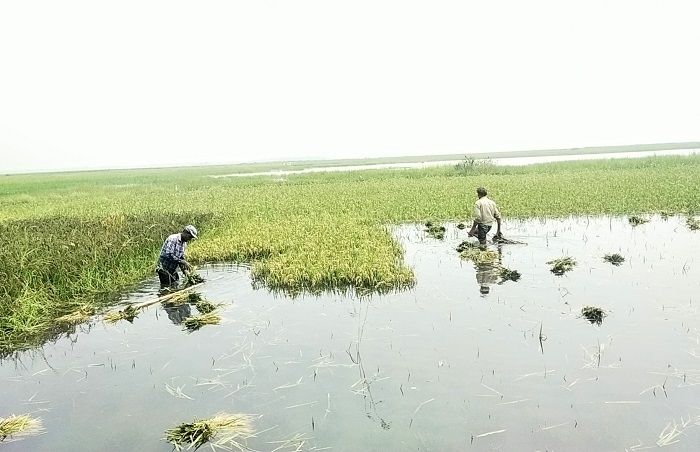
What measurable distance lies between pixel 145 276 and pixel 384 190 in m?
16.5

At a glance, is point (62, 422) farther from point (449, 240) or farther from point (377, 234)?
point (449, 240)

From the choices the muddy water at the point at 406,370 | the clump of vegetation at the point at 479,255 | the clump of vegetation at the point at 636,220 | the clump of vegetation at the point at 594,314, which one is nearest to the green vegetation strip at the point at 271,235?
the muddy water at the point at 406,370

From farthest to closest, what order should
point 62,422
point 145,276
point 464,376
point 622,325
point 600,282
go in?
1. point 145,276
2. point 600,282
3. point 622,325
4. point 464,376
5. point 62,422

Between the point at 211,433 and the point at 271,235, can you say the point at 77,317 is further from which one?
the point at 271,235

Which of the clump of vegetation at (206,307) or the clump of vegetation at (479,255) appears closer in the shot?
the clump of vegetation at (206,307)

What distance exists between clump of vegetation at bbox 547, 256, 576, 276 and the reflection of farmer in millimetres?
1141

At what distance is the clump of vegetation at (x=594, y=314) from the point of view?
679 cm

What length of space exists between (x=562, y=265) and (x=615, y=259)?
61.0 inches

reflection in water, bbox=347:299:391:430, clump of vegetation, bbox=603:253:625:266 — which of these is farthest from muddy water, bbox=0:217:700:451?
clump of vegetation, bbox=603:253:625:266

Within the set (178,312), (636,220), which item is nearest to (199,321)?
(178,312)

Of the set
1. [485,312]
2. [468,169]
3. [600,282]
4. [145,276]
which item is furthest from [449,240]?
[468,169]

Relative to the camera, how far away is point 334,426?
15.0 ft

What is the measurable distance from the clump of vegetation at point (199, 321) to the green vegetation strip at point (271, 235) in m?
1.81

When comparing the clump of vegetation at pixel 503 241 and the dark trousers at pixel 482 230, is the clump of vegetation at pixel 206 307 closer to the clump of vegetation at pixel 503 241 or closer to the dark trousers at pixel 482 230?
the dark trousers at pixel 482 230
